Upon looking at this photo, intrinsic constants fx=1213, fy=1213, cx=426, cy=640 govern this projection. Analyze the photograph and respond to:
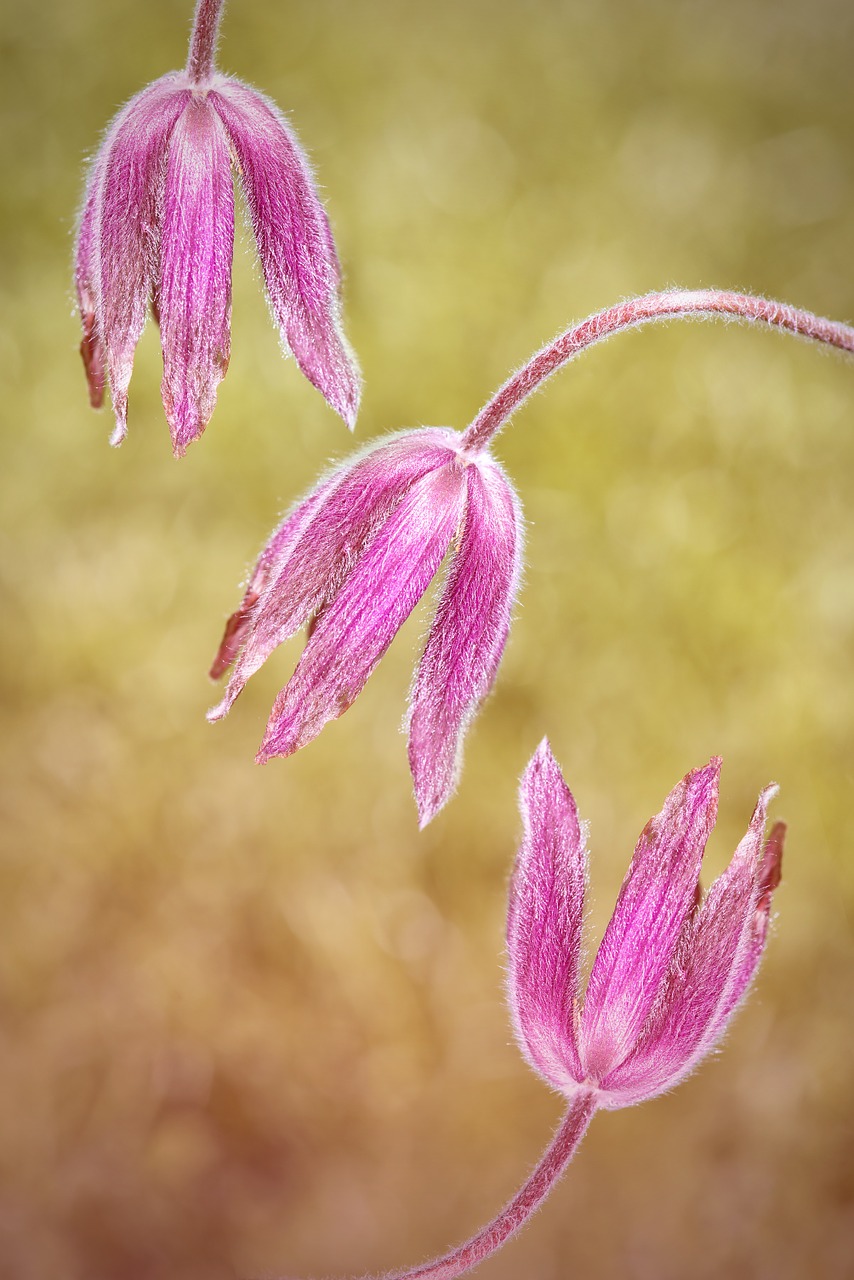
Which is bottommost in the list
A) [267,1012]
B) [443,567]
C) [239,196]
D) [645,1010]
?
[267,1012]

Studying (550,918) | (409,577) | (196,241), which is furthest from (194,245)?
(550,918)

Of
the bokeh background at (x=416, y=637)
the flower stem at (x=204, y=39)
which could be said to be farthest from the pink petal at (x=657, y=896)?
the bokeh background at (x=416, y=637)

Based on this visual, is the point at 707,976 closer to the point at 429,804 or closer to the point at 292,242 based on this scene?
the point at 429,804

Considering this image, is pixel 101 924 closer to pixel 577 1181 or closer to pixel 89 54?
pixel 577 1181

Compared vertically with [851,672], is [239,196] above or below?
above

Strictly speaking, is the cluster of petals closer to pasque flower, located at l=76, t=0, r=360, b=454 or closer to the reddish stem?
pasque flower, located at l=76, t=0, r=360, b=454

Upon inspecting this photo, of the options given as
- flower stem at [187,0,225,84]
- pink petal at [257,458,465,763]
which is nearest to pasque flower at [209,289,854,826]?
pink petal at [257,458,465,763]

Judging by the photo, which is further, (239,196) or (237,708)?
(237,708)

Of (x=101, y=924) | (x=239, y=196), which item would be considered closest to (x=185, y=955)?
(x=101, y=924)
